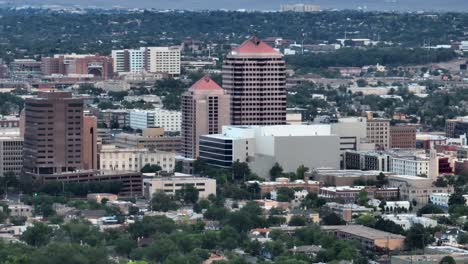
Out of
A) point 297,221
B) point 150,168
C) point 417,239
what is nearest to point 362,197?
point 297,221

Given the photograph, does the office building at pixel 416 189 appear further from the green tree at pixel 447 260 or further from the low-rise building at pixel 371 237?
the green tree at pixel 447 260

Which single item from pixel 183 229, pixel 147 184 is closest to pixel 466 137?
pixel 147 184

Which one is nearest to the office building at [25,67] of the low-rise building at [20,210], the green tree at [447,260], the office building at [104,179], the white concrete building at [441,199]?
the office building at [104,179]

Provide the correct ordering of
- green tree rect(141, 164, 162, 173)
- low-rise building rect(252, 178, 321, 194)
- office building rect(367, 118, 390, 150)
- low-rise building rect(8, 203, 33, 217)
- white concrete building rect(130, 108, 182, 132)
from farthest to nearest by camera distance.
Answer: white concrete building rect(130, 108, 182, 132)
office building rect(367, 118, 390, 150)
green tree rect(141, 164, 162, 173)
low-rise building rect(252, 178, 321, 194)
low-rise building rect(8, 203, 33, 217)

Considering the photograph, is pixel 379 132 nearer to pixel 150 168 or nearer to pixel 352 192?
pixel 150 168

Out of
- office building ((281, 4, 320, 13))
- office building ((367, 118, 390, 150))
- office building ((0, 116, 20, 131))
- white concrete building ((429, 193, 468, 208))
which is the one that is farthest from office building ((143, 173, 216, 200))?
office building ((281, 4, 320, 13))

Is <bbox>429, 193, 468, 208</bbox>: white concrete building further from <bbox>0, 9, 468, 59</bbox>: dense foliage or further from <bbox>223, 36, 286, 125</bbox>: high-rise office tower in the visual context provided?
<bbox>0, 9, 468, 59</bbox>: dense foliage
